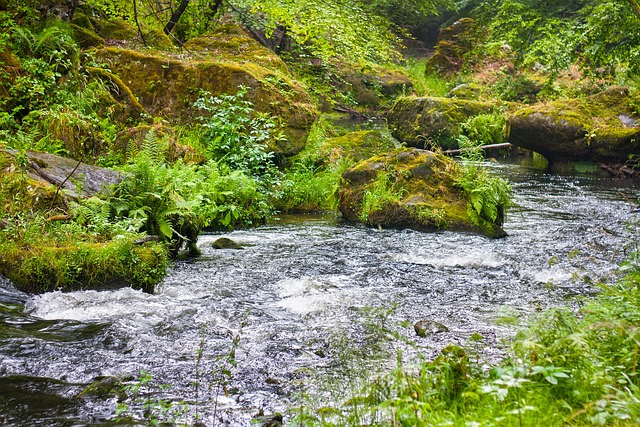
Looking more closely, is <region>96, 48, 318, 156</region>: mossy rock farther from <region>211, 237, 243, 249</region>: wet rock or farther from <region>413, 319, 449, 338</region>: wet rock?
<region>413, 319, 449, 338</region>: wet rock

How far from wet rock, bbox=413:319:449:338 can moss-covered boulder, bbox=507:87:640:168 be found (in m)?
11.5

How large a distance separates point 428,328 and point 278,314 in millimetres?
1453

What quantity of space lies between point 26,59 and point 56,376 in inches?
322

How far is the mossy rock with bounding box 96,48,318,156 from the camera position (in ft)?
40.7

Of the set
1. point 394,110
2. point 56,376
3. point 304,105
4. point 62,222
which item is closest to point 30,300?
point 62,222

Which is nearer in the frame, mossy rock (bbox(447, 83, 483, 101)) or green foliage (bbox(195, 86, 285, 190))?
green foliage (bbox(195, 86, 285, 190))

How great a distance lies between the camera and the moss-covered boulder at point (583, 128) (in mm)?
14594

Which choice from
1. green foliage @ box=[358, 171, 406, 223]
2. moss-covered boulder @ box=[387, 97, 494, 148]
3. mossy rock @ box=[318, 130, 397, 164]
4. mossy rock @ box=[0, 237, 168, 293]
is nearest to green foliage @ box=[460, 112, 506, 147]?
moss-covered boulder @ box=[387, 97, 494, 148]

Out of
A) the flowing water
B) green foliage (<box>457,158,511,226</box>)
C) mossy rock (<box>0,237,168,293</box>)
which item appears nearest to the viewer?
the flowing water

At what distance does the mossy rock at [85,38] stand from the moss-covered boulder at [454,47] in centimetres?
1936

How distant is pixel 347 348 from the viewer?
4.62m

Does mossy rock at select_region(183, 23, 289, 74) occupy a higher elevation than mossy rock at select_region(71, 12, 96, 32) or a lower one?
lower

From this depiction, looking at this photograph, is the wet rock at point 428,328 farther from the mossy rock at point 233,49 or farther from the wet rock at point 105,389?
the mossy rock at point 233,49

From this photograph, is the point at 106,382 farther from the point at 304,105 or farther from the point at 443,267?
the point at 304,105
